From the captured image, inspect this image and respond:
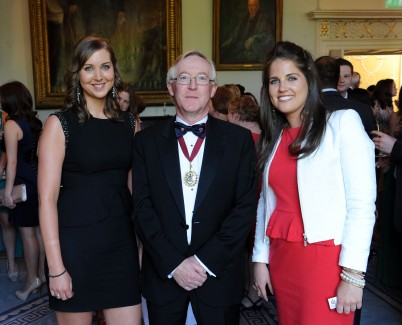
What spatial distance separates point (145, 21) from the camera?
8.05m

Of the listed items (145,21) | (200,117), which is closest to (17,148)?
(200,117)

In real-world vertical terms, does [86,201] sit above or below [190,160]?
below

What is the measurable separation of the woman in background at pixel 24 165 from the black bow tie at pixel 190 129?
2562 mm

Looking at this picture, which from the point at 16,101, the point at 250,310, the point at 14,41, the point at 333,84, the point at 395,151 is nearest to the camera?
the point at 395,151

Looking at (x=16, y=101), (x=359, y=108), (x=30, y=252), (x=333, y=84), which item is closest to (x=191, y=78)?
(x=333, y=84)

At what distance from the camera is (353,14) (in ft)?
27.5

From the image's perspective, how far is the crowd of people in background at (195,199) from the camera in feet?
6.86

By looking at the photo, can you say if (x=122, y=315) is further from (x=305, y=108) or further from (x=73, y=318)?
(x=305, y=108)

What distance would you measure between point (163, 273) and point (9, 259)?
3.48m

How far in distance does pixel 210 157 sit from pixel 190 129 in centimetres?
18

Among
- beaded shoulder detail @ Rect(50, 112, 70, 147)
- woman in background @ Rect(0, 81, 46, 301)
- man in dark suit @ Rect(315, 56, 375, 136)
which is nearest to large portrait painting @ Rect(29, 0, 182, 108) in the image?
woman in background @ Rect(0, 81, 46, 301)

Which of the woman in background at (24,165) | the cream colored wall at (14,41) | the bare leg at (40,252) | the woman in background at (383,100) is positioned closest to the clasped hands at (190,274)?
the woman in background at (24,165)

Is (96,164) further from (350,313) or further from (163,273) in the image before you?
(350,313)

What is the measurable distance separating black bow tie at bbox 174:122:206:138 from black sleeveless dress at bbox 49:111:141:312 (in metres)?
0.31
